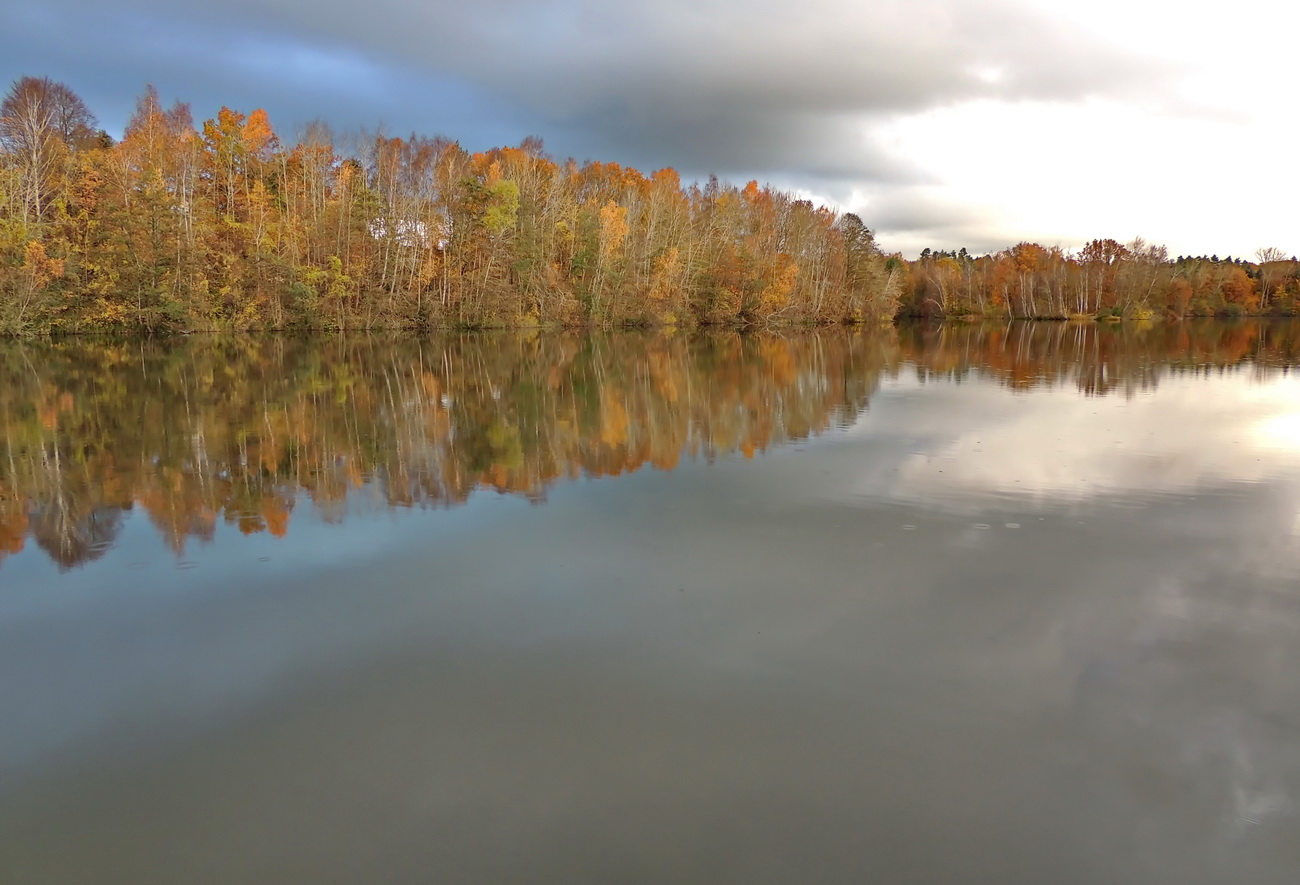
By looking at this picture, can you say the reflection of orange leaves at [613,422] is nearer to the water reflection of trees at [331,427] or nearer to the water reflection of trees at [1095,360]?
the water reflection of trees at [331,427]

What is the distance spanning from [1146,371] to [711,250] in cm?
4084

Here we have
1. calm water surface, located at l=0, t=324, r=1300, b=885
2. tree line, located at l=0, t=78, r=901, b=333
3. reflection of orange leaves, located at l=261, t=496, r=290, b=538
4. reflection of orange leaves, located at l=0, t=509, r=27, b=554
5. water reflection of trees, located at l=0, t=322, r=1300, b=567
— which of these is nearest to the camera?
calm water surface, located at l=0, t=324, r=1300, b=885

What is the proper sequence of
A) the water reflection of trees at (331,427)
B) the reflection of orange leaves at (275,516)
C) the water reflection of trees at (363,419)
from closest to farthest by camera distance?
the reflection of orange leaves at (275,516) < the water reflection of trees at (331,427) < the water reflection of trees at (363,419)

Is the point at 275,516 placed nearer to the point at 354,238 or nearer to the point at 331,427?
the point at 331,427

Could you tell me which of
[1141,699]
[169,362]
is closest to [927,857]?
[1141,699]

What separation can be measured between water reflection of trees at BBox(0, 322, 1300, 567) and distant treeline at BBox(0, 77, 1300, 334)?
912 centimetres

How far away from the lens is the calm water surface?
329cm

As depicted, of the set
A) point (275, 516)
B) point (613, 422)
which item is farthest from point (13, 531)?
point (613, 422)

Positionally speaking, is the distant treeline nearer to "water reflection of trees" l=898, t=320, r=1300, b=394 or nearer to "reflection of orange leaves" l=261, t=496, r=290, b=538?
"water reflection of trees" l=898, t=320, r=1300, b=394

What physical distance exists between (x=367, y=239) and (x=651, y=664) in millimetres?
46212

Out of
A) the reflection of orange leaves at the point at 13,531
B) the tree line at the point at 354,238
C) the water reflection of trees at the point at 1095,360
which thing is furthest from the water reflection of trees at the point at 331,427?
the tree line at the point at 354,238

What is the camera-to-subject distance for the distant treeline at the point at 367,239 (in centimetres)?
3744

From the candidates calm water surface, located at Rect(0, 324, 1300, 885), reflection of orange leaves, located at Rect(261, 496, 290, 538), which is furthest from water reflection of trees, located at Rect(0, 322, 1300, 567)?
calm water surface, located at Rect(0, 324, 1300, 885)

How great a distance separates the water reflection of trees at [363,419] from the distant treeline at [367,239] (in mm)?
9123
